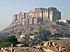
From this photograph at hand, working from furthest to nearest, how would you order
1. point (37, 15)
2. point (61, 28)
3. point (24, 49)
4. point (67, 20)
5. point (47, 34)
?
1. point (37, 15)
2. point (67, 20)
3. point (61, 28)
4. point (47, 34)
5. point (24, 49)

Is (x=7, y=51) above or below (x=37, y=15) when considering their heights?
below

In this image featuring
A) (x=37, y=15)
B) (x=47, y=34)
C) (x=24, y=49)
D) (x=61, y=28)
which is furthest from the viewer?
(x=37, y=15)

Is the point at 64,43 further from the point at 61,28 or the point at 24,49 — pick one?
the point at 61,28

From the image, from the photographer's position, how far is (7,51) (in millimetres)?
13961

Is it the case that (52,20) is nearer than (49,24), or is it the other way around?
(49,24)

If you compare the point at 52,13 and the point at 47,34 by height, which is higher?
the point at 52,13

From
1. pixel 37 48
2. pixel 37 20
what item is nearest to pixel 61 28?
pixel 37 20

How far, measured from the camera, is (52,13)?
147500 mm

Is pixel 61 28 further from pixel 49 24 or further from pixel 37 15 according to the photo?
pixel 37 15

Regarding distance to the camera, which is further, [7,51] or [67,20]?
[67,20]

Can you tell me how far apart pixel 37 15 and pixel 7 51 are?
13898 cm

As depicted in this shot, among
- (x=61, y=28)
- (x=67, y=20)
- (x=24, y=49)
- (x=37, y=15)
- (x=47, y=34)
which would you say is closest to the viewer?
(x=24, y=49)

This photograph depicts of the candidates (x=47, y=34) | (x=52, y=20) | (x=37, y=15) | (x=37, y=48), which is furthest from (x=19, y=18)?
(x=37, y=48)

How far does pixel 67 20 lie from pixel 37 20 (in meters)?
15.2
